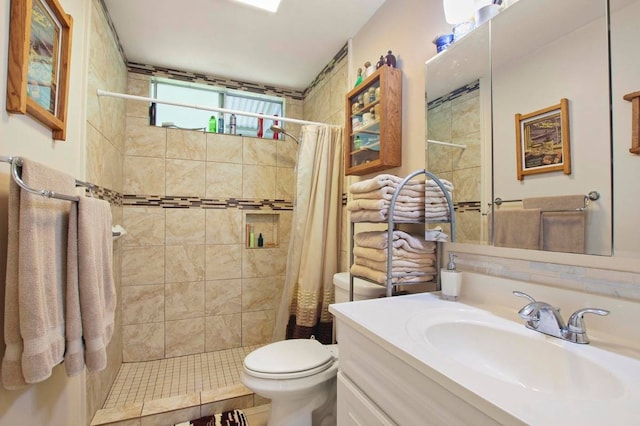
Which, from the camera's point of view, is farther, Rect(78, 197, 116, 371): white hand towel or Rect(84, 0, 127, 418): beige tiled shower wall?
Rect(84, 0, 127, 418): beige tiled shower wall

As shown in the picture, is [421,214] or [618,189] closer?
[618,189]

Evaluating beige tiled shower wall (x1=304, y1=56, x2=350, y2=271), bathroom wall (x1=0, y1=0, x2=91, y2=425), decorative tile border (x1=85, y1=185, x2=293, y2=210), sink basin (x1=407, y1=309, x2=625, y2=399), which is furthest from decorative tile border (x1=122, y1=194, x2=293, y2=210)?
sink basin (x1=407, y1=309, x2=625, y2=399)

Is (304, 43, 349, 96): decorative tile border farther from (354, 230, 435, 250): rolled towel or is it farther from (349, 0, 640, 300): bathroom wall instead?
(354, 230, 435, 250): rolled towel

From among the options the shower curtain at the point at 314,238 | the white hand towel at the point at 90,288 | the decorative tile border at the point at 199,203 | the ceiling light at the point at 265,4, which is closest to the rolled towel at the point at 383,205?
the shower curtain at the point at 314,238

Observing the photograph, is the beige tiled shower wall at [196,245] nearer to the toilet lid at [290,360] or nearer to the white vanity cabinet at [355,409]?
the toilet lid at [290,360]

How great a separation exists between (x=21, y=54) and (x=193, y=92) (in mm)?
2008

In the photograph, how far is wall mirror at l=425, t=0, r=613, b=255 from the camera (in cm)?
80

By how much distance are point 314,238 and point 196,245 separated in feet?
3.75

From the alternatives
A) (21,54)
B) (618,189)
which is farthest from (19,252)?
(618,189)

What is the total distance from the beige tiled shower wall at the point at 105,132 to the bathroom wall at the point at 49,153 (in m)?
0.11

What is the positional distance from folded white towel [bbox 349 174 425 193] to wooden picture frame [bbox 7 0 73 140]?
1.15 metres

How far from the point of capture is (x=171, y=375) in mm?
2133

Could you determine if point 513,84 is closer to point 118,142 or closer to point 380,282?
point 380,282

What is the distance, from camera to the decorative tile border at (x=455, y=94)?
115cm
